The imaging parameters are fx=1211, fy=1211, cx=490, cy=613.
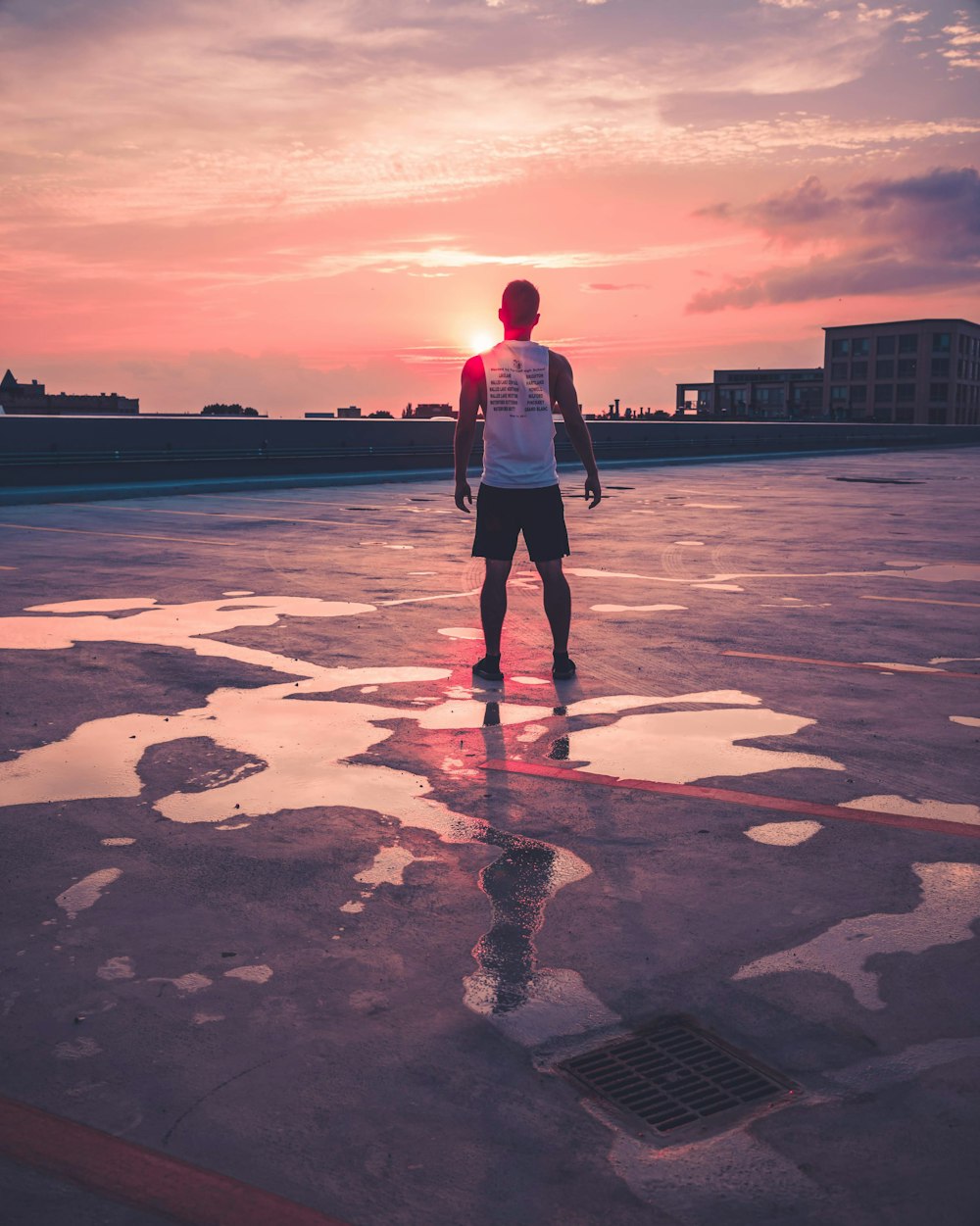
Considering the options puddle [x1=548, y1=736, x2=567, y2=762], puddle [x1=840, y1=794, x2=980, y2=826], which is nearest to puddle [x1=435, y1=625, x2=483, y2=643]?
puddle [x1=548, y1=736, x2=567, y2=762]

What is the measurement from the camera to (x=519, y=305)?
6289mm

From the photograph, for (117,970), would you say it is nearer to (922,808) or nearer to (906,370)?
(922,808)

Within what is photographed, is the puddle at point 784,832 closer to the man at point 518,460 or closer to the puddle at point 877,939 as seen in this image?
the puddle at point 877,939

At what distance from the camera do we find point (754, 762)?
472cm

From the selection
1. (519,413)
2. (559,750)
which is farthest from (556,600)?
(559,750)

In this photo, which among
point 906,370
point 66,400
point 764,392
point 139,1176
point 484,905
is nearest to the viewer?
point 139,1176

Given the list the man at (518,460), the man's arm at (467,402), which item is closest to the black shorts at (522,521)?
the man at (518,460)

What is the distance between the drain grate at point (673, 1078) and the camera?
96.0 inches

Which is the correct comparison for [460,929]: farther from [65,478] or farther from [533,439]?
[65,478]

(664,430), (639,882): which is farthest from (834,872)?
(664,430)

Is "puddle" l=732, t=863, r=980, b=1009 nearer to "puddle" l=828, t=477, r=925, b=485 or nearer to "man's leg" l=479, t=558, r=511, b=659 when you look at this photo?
"man's leg" l=479, t=558, r=511, b=659

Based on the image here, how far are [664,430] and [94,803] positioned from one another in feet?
104

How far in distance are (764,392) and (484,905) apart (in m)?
182

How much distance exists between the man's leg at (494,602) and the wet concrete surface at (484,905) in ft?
0.74
